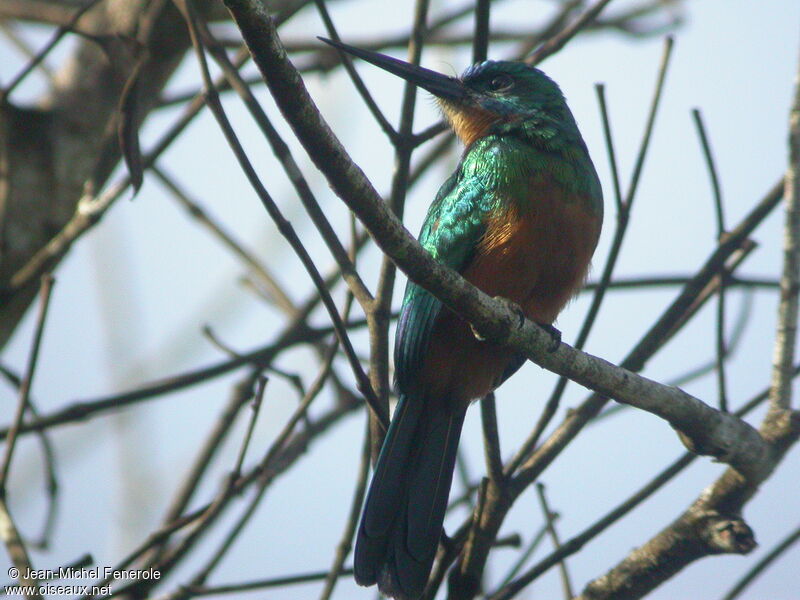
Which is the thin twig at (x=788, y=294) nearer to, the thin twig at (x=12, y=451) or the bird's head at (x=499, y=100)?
the bird's head at (x=499, y=100)

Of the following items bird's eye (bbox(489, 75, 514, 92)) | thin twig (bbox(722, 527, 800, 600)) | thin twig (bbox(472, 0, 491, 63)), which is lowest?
thin twig (bbox(722, 527, 800, 600))

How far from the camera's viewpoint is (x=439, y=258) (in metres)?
2.90

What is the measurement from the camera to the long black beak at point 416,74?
235cm

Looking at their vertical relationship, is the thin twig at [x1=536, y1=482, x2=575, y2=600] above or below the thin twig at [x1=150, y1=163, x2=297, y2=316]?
below

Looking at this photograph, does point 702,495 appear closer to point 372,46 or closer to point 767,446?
point 767,446

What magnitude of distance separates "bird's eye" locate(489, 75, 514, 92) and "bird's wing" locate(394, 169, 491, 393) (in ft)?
2.26

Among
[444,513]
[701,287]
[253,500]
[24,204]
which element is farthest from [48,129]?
[701,287]

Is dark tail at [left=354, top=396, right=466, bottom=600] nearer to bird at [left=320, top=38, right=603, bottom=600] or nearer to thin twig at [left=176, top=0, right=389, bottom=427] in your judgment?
bird at [left=320, top=38, right=603, bottom=600]

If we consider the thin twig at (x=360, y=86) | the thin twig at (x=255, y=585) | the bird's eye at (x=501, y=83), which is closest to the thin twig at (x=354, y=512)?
the thin twig at (x=255, y=585)

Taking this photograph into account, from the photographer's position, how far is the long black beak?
2.35 meters

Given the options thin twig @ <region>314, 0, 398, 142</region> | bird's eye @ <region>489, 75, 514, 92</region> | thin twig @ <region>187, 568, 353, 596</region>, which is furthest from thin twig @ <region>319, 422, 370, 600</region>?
bird's eye @ <region>489, 75, 514, 92</region>

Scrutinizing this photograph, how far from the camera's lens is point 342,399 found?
350 centimetres

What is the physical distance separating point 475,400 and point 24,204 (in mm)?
1801

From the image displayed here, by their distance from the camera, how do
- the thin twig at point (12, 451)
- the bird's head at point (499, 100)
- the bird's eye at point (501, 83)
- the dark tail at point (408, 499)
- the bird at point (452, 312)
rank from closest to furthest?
the thin twig at point (12, 451)
the dark tail at point (408, 499)
the bird at point (452, 312)
the bird's head at point (499, 100)
the bird's eye at point (501, 83)
